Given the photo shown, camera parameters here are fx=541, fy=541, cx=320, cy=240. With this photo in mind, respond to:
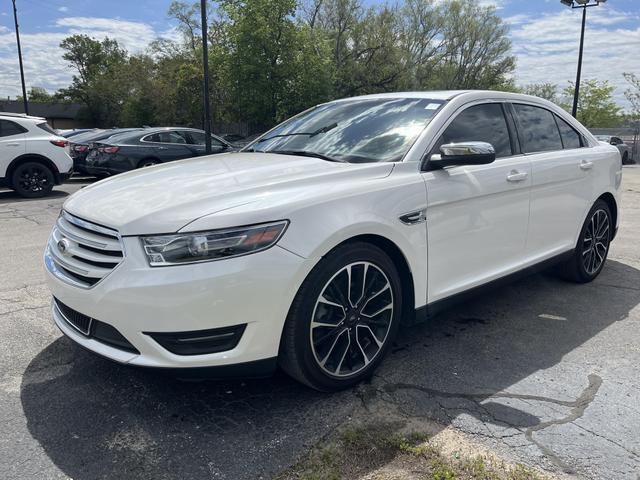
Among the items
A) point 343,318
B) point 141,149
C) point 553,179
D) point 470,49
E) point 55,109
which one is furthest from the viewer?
point 55,109

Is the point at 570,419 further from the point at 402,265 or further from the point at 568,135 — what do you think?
the point at 568,135

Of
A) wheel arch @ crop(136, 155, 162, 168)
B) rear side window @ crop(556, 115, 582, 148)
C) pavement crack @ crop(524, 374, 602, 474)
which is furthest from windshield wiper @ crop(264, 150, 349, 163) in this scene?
wheel arch @ crop(136, 155, 162, 168)

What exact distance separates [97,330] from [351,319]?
131cm

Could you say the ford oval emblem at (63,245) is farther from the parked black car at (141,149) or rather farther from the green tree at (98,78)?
the green tree at (98,78)

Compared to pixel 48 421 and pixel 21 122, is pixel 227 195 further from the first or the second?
pixel 21 122

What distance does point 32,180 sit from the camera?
35.3 feet

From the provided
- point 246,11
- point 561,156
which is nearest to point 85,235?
point 561,156

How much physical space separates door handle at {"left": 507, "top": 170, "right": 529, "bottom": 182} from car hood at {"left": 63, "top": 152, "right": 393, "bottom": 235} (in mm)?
1114

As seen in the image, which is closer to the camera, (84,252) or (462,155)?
(84,252)

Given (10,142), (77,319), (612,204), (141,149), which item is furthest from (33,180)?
(612,204)

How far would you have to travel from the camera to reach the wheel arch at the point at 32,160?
34.3 ft

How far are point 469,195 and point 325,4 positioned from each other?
32.6m

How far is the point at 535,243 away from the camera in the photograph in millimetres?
4215

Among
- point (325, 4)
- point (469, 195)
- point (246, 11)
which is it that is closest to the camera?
point (469, 195)
